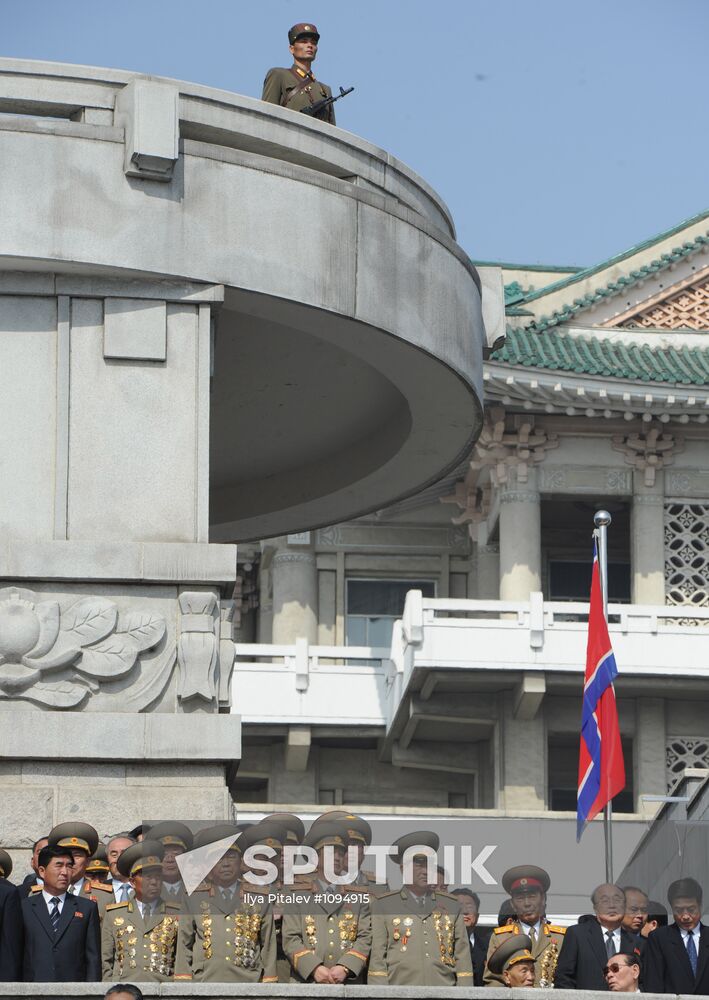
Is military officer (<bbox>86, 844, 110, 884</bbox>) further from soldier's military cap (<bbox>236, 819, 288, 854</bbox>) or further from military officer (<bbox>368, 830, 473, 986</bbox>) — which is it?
military officer (<bbox>368, 830, 473, 986</bbox>)

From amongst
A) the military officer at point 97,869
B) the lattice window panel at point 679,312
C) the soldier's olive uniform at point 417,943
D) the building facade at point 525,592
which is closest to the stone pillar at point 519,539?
the building facade at point 525,592

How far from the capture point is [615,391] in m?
33.1

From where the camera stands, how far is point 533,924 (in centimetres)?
1177

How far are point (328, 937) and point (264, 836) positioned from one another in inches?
25.9

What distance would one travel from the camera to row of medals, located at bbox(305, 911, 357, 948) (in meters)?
11.1

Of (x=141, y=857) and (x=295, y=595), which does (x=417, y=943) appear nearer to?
(x=141, y=857)

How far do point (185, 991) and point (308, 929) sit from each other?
115cm

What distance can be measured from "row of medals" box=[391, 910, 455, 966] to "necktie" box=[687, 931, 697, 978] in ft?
3.92

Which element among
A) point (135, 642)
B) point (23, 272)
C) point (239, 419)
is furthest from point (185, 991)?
point (239, 419)

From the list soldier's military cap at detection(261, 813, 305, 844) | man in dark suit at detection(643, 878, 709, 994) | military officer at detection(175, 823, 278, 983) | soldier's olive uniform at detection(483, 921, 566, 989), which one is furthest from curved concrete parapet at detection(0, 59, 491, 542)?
man in dark suit at detection(643, 878, 709, 994)

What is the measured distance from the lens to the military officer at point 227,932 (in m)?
11.0

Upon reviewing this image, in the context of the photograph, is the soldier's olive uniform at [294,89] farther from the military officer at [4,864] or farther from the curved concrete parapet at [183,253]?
the military officer at [4,864]

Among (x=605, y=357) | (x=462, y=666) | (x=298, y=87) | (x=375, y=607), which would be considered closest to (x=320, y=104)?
(x=298, y=87)

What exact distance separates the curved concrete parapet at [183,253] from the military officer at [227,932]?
8.76ft
